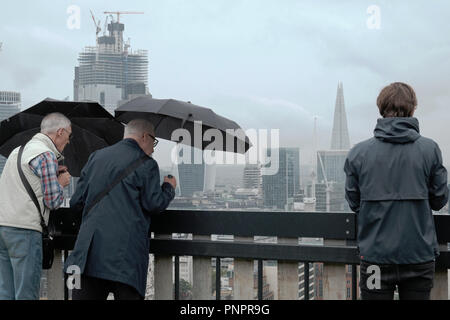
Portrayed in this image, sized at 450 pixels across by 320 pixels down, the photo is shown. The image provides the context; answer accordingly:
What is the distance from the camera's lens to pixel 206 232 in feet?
10.9

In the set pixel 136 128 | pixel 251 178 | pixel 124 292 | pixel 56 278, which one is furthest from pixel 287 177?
pixel 124 292

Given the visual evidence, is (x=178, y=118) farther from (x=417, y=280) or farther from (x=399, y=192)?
(x=417, y=280)

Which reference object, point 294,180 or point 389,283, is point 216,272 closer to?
point 389,283

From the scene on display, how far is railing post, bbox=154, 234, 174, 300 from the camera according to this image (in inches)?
136

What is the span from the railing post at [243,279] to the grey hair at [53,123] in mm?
1357

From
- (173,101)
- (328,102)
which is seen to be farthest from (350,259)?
(328,102)

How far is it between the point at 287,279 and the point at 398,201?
2.95ft

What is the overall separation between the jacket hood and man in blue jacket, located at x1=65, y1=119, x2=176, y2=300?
123 centimetres

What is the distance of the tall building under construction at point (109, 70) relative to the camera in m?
50.8

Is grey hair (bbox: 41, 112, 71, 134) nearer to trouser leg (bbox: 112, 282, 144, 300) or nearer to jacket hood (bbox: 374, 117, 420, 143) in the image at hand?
trouser leg (bbox: 112, 282, 144, 300)

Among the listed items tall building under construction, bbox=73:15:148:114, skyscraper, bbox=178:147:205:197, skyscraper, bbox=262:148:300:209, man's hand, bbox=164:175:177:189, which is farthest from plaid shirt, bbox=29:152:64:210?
tall building under construction, bbox=73:15:148:114

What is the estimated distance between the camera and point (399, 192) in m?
2.66

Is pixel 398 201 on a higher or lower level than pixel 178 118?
lower
